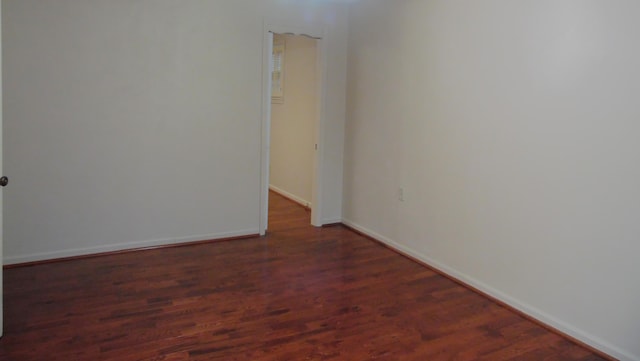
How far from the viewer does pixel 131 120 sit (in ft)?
12.8

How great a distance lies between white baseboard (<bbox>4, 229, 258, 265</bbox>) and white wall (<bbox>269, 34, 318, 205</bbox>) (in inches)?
62.3

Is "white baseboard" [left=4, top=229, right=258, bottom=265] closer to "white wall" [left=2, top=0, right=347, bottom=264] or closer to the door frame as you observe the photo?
"white wall" [left=2, top=0, right=347, bottom=264]

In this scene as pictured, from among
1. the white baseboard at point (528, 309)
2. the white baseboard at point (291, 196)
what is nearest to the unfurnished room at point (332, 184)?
the white baseboard at point (528, 309)

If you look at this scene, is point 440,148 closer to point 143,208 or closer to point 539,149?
point 539,149

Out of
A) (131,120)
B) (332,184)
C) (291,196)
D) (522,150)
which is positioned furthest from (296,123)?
(522,150)

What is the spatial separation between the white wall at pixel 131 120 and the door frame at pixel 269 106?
0.06 metres

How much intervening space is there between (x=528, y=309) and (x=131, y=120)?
11.5ft

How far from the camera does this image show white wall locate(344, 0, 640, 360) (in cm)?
245

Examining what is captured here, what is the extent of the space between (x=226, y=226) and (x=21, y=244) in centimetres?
173

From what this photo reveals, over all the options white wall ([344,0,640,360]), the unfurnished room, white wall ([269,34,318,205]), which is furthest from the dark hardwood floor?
white wall ([269,34,318,205])

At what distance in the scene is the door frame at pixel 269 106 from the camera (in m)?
4.44

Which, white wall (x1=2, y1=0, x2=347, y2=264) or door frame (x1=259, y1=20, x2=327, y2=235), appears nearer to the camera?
white wall (x1=2, y1=0, x2=347, y2=264)

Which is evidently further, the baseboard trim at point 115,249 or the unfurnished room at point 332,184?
the baseboard trim at point 115,249

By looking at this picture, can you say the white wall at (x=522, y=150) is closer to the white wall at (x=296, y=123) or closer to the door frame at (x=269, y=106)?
the door frame at (x=269, y=106)
